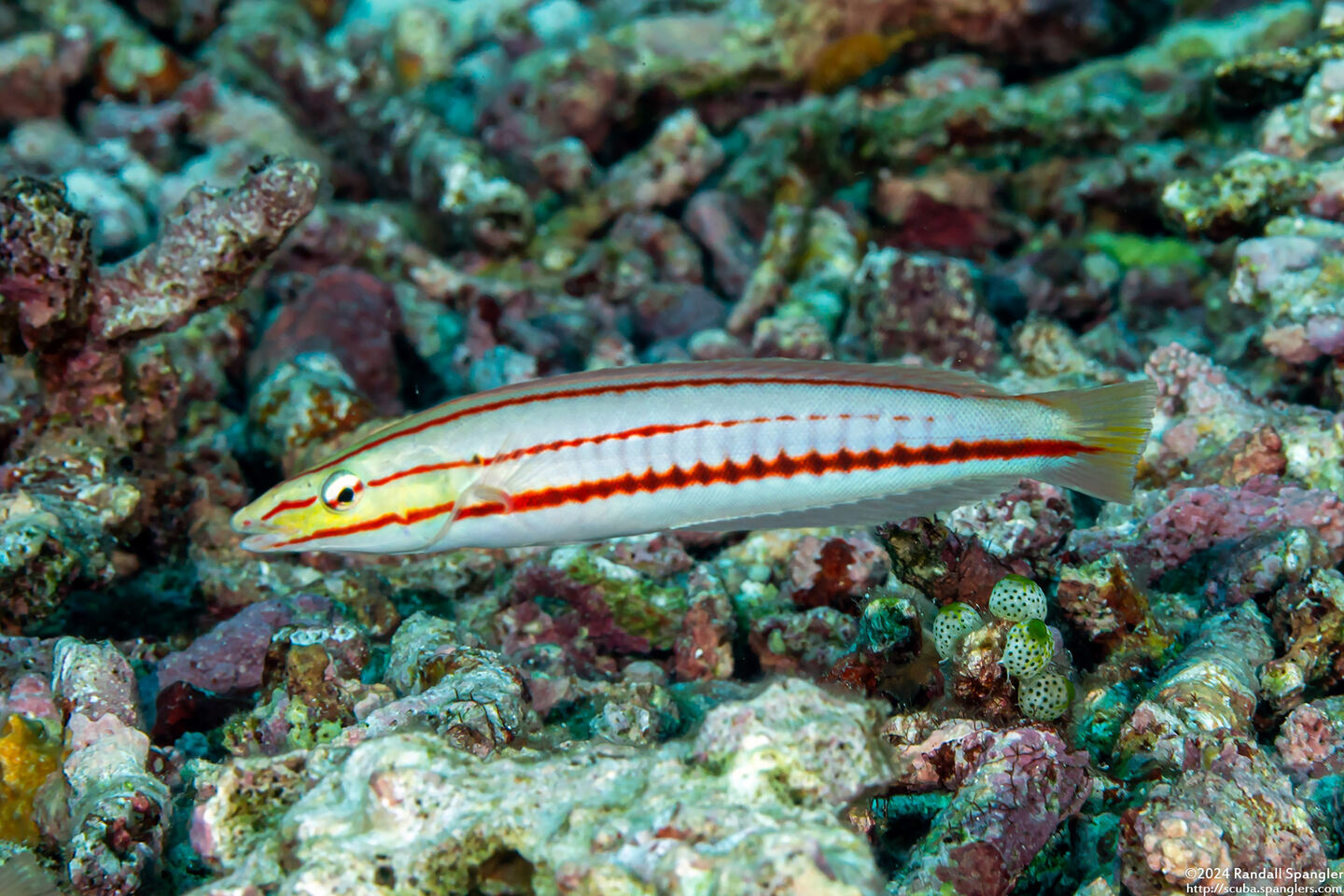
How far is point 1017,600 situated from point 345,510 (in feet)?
7.65

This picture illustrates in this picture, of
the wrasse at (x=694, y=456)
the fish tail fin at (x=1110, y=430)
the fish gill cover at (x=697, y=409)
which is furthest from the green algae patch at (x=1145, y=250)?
the wrasse at (x=694, y=456)

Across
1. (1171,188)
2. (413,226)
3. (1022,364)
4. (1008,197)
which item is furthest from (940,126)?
(413,226)

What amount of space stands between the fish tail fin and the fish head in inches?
85.3

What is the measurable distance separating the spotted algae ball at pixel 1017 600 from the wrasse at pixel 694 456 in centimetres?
35

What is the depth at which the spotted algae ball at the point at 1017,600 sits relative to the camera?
125 inches

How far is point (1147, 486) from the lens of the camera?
4.64 meters

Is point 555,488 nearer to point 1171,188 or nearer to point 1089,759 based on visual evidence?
point 1089,759

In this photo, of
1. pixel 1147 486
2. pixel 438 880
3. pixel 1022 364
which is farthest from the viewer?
pixel 1022 364

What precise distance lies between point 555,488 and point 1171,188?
15.4 ft

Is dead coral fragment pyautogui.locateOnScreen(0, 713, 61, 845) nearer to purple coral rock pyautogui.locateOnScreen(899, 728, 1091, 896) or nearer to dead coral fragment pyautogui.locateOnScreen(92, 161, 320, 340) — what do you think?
dead coral fragment pyautogui.locateOnScreen(92, 161, 320, 340)

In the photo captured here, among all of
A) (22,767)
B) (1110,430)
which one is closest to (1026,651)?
(1110,430)

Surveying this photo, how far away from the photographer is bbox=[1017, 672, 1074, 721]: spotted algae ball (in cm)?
305

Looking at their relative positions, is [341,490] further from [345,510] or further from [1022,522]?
Result: [1022,522]

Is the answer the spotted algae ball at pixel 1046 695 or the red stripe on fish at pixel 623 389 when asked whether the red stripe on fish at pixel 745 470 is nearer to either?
the red stripe on fish at pixel 623 389
